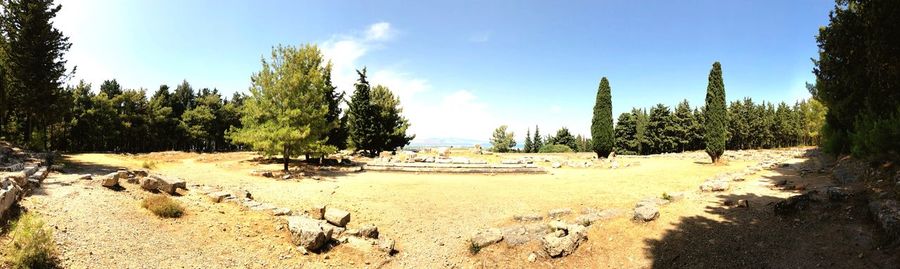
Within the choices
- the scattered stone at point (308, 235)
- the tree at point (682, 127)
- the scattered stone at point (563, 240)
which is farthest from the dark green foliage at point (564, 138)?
the scattered stone at point (308, 235)

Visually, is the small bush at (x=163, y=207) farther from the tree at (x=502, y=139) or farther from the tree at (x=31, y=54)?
the tree at (x=502, y=139)

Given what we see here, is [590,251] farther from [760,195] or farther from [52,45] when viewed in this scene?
[52,45]

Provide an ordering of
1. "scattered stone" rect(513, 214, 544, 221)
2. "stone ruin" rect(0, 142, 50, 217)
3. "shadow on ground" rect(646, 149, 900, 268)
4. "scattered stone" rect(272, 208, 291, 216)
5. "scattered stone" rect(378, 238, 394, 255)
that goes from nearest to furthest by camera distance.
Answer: "shadow on ground" rect(646, 149, 900, 268)
"stone ruin" rect(0, 142, 50, 217)
"scattered stone" rect(378, 238, 394, 255)
"scattered stone" rect(272, 208, 291, 216)
"scattered stone" rect(513, 214, 544, 221)

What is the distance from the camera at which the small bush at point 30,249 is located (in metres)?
6.41

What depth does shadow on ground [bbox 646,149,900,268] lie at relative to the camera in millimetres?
7271

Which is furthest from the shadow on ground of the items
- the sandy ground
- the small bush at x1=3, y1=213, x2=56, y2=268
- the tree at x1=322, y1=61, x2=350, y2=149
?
the tree at x1=322, y1=61, x2=350, y2=149

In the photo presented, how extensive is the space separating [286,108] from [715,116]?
94.2 feet

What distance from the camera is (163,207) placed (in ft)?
33.2

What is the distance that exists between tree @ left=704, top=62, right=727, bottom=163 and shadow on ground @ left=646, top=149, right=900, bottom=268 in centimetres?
1978

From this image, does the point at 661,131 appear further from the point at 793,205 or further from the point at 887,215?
the point at 887,215

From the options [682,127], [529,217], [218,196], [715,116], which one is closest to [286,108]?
[218,196]

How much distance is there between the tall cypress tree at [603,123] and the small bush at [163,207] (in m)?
34.9

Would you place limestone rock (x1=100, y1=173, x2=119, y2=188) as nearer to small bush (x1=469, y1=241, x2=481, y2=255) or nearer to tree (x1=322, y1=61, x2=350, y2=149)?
small bush (x1=469, y1=241, x2=481, y2=255)

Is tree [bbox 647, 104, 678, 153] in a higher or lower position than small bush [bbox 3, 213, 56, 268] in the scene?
higher
